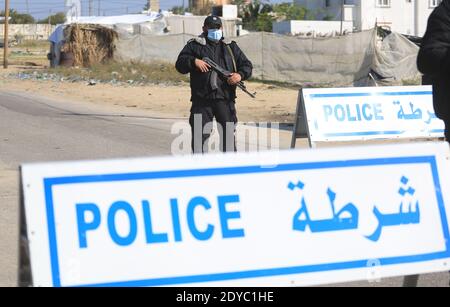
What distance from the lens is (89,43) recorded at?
131 feet

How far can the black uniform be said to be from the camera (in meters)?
8.71

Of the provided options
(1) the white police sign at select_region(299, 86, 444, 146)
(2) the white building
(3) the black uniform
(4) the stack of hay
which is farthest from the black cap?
(2) the white building

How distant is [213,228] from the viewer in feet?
13.6

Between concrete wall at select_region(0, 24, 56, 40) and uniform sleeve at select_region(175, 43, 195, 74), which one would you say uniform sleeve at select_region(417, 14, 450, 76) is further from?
concrete wall at select_region(0, 24, 56, 40)

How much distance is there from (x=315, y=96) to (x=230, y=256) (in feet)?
20.2

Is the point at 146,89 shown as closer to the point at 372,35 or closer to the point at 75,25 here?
the point at 372,35

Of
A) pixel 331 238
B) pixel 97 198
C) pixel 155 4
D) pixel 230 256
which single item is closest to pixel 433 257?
pixel 331 238

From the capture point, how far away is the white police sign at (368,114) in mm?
10094

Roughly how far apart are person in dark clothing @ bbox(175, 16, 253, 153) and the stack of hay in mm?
30698

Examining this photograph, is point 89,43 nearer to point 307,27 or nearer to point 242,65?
point 307,27

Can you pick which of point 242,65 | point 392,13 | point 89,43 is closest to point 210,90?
point 242,65

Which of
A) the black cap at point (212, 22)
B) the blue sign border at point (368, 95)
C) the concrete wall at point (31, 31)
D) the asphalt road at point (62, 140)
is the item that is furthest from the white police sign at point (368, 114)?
the concrete wall at point (31, 31)

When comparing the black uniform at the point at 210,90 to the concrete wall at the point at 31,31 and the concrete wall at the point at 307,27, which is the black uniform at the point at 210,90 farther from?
the concrete wall at the point at 31,31

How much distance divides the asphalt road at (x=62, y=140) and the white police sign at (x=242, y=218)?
3.89 feet
